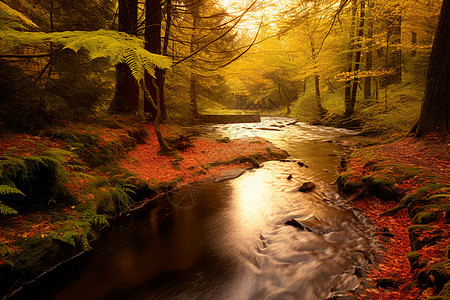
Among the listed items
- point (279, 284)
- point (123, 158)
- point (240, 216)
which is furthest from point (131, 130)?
point (279, 284)

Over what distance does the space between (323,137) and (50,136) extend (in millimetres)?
14046

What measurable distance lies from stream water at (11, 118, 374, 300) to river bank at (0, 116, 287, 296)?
1.01 feet

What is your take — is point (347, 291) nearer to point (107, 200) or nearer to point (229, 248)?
point (229, 248)

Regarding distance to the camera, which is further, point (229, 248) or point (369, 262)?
point (229, 248)

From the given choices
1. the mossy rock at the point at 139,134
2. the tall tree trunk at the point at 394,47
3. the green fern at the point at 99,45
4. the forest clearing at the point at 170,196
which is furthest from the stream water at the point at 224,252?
the tall tree trunk at the point at 394,47

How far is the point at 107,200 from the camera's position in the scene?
13.9ft

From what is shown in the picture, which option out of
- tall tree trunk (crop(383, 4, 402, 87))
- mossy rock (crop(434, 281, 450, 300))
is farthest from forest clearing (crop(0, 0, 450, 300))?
tall tree trunk (crop(383, 4, 402, 87))

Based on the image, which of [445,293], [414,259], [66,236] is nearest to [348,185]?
[414,259]

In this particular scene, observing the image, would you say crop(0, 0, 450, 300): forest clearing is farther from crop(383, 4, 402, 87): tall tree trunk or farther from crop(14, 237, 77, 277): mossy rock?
crop(383, 4, 402, 87): tall tree trunk

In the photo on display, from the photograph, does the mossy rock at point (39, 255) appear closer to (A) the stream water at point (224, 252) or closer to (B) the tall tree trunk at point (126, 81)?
(A) the stream water at point (224, 252)

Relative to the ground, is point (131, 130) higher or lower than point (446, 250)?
higher

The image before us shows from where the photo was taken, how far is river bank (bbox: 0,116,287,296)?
8.75 ft

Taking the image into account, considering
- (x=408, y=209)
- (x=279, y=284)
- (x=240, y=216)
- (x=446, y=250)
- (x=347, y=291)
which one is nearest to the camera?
(x=446, y=250)

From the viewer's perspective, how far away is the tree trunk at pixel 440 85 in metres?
5.20
